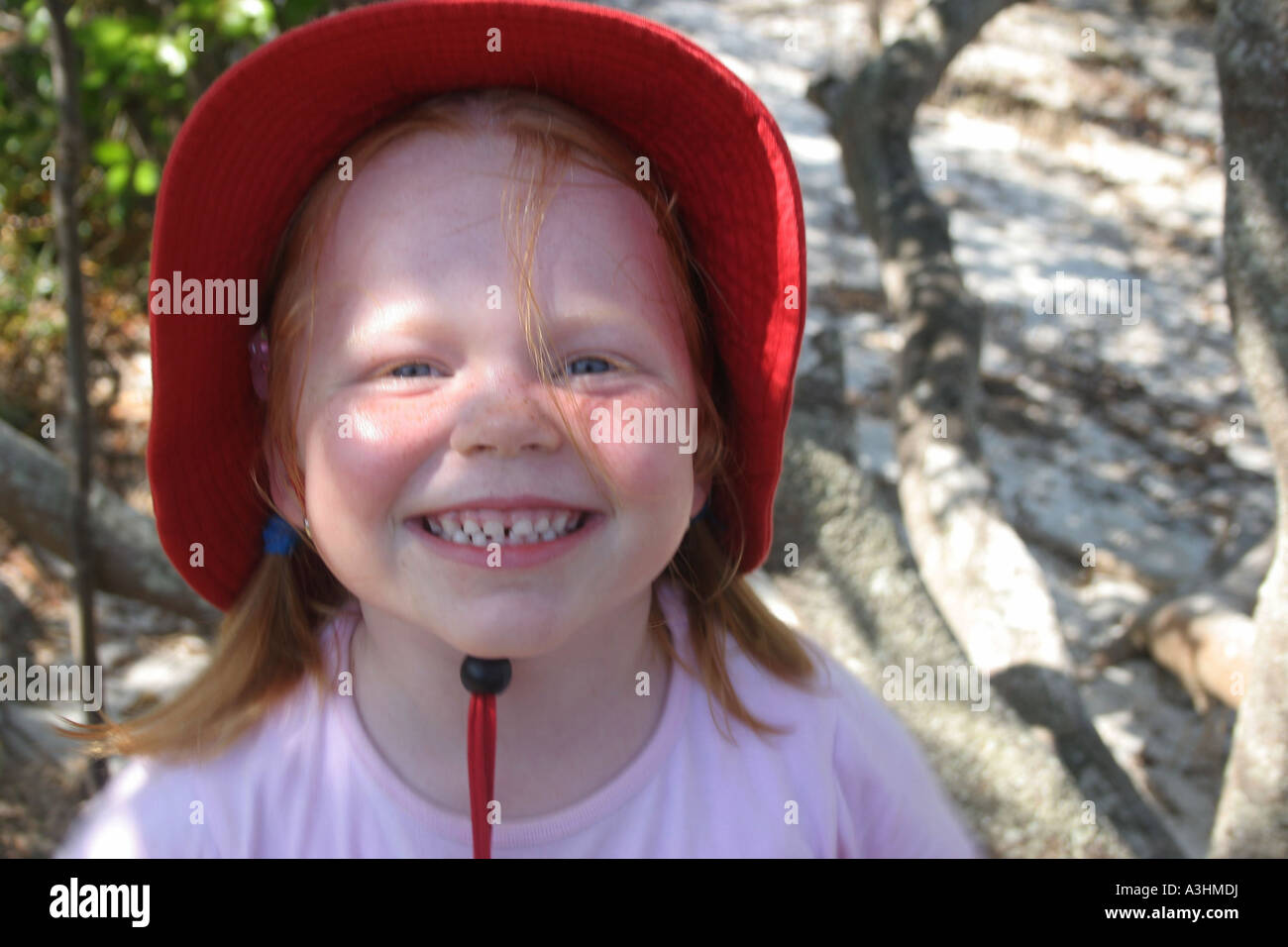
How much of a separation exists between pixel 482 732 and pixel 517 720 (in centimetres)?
12

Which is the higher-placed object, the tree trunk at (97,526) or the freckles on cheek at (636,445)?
the tree trunk at (97,526)

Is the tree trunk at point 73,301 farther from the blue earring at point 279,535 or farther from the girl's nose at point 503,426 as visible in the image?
the girl's nose at point 503,426

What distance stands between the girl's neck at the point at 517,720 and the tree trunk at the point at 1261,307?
1092mm

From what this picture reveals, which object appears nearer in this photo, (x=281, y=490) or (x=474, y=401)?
(x=474, y=401)

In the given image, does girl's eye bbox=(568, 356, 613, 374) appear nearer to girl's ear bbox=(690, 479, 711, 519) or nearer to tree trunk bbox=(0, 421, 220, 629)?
girl's ear bbox=(690, 479, 711, 519)

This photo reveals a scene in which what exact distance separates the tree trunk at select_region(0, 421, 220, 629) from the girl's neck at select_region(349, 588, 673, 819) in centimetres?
92

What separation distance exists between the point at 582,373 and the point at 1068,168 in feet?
22.9

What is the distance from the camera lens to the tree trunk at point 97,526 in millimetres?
2186

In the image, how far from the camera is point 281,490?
1383mm

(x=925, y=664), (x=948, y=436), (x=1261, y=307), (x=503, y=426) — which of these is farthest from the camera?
(x=948, y=436)

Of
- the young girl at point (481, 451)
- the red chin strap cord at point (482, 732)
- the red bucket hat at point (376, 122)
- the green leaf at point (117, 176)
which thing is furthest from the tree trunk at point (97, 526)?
the green leaf at point (117, 176)

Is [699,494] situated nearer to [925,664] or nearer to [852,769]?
[852,769]

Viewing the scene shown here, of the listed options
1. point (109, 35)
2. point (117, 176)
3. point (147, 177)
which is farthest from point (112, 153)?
point (109, 35)

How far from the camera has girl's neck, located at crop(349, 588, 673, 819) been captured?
1338 mm
